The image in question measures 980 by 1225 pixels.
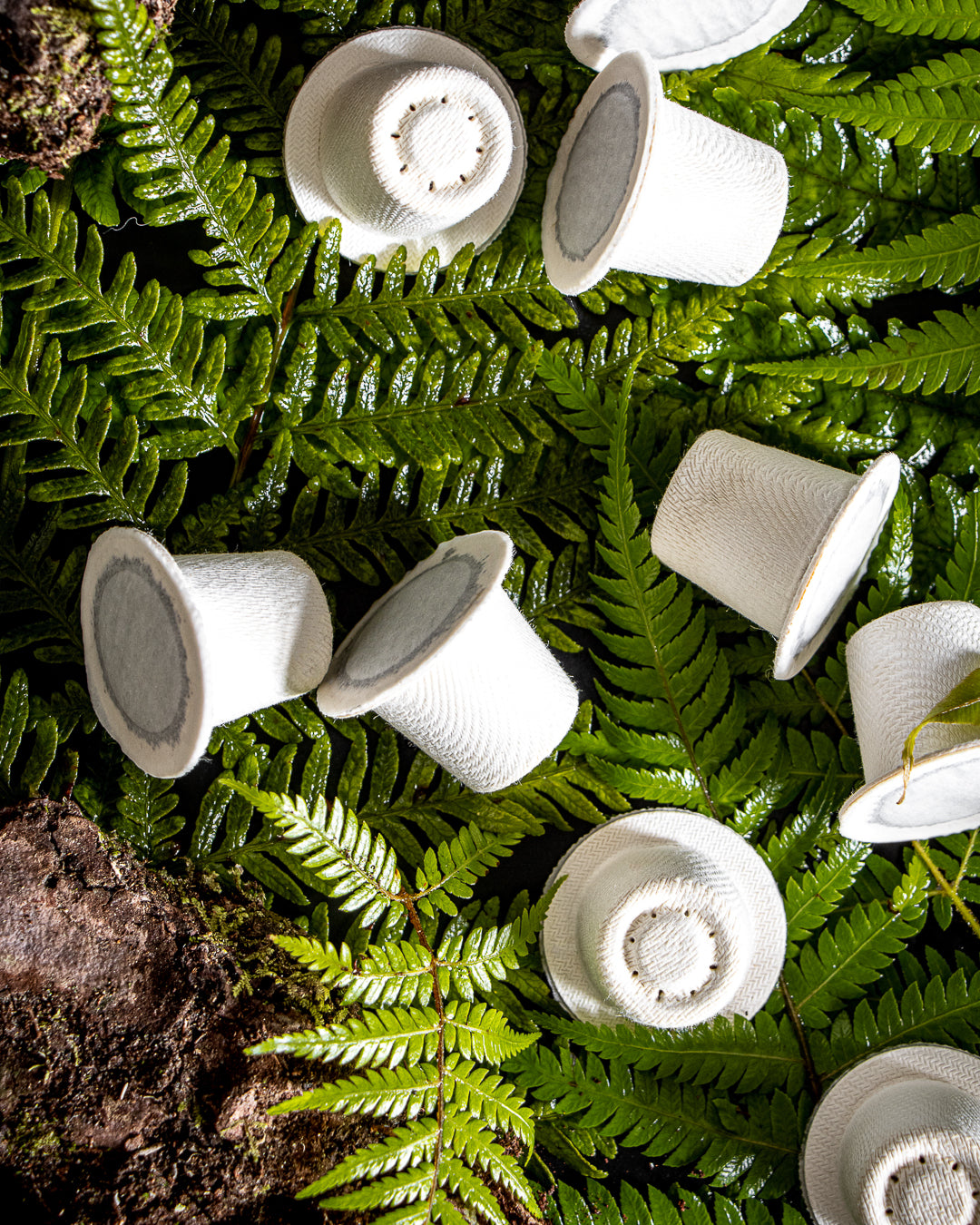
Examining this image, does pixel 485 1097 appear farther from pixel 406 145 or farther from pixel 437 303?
pixel 406 145

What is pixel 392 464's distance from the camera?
125 centimetres

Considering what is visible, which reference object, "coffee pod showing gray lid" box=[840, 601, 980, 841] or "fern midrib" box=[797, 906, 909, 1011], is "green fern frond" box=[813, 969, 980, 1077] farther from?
"coffee pod showing gray lid" box=[840, 601, 980, 841]

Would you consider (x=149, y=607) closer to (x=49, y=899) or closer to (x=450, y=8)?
(x=49, y=899)

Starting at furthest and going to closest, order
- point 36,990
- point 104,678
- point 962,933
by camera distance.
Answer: point 962,933, point 104,678, point 36,990

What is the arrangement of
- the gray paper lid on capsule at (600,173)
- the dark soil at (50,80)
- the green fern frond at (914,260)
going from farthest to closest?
the green fern frond at (914,260)
the gray paper lid on capsule at (600,173)
the dark soil at (50,80)

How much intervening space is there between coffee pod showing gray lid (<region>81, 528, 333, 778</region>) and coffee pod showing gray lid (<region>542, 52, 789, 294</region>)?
564 mm

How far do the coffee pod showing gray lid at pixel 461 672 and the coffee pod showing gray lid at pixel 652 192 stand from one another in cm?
42

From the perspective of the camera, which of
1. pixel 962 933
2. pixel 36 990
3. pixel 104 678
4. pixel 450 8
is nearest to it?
pixel 36 990

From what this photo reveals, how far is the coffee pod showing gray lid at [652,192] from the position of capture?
109 cm

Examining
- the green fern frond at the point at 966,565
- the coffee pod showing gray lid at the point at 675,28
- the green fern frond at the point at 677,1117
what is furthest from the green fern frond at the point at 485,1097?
the coffee pod showing gray lid at the point at 675,28

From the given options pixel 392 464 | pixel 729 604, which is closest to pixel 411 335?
pixel 392 464

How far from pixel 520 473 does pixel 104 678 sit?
63cm

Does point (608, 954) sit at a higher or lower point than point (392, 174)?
lower

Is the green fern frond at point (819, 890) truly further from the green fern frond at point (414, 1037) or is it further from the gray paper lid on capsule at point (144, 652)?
the gray paper lid on capsule at point (144, 652)
